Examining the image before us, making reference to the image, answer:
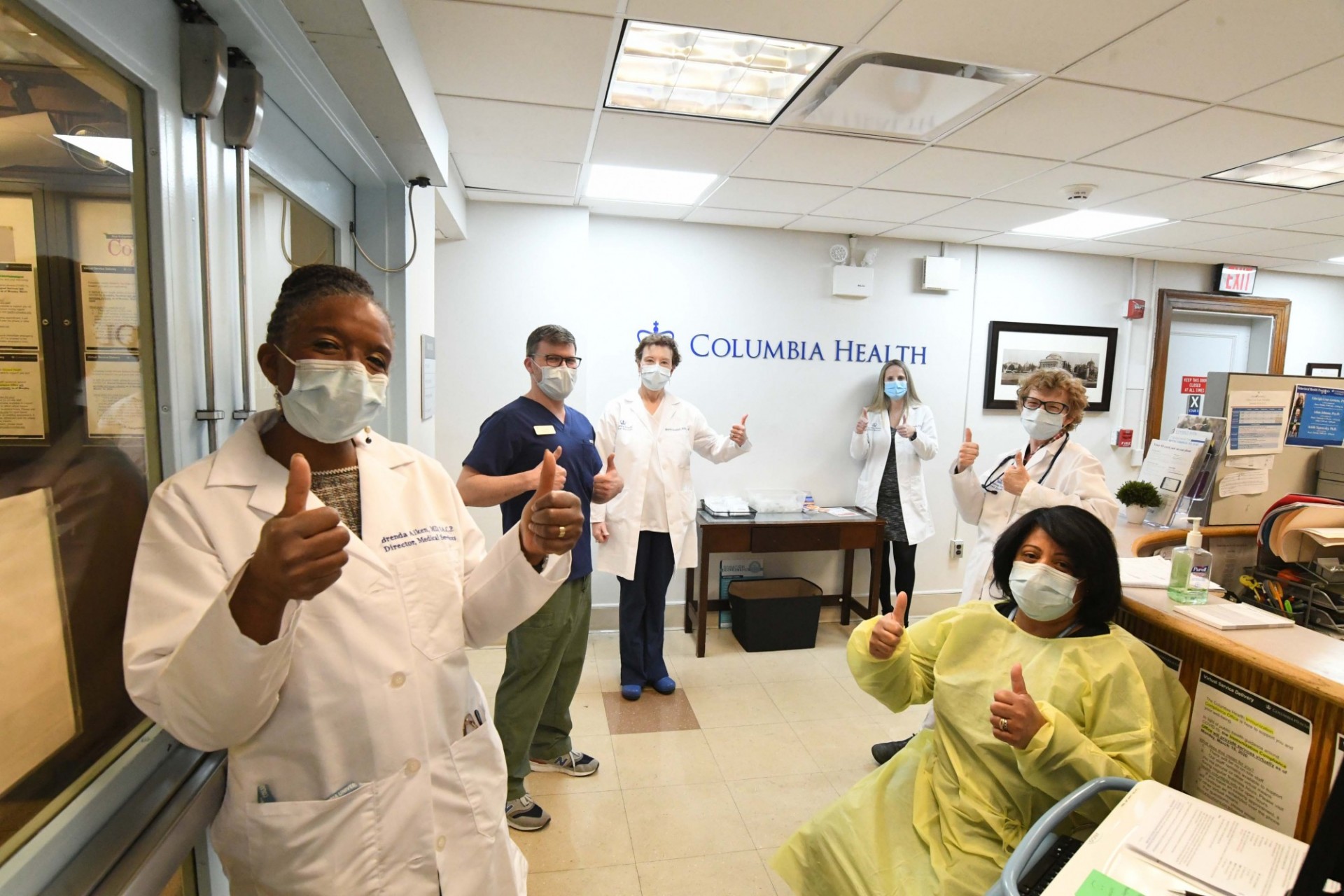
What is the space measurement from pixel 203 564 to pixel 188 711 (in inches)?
7.4

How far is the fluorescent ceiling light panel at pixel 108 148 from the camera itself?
0.92 m

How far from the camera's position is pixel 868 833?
1.54 meters

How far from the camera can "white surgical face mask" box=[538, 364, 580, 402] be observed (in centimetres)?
228

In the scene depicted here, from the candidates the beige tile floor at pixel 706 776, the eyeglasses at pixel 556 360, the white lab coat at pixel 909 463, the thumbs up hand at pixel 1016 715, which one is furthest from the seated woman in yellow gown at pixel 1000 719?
the white lab coat at pixel 909 463

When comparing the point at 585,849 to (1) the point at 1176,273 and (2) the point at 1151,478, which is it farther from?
(1) the point at 1176,273

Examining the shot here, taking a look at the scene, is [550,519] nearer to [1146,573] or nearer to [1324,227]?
[1146,573]

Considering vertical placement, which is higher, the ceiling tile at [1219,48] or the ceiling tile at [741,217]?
the ceiling tile at [1219,48]

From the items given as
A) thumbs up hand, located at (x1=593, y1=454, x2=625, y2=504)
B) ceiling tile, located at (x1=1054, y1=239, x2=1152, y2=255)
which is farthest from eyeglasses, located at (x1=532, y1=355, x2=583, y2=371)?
ceiling tile, located at (x1=1054, y1=239, x2=1152, y2=255)

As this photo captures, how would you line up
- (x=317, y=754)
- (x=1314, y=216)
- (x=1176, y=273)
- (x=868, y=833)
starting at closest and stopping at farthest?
(x=317, y=754), (x=868, y=833), (x=1314, y=216), (x=1176, y=273)

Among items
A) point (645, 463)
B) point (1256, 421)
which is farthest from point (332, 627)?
point (1256, 421)

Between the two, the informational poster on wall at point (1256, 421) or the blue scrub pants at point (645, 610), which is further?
the blue scrub pants at point (645, 610)

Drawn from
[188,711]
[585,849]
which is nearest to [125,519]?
[188,711]

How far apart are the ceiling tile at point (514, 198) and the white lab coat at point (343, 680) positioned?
2.74 metres

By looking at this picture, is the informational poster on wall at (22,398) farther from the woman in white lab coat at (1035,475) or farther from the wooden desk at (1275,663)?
the woman in white lab coat at (1035,475)
